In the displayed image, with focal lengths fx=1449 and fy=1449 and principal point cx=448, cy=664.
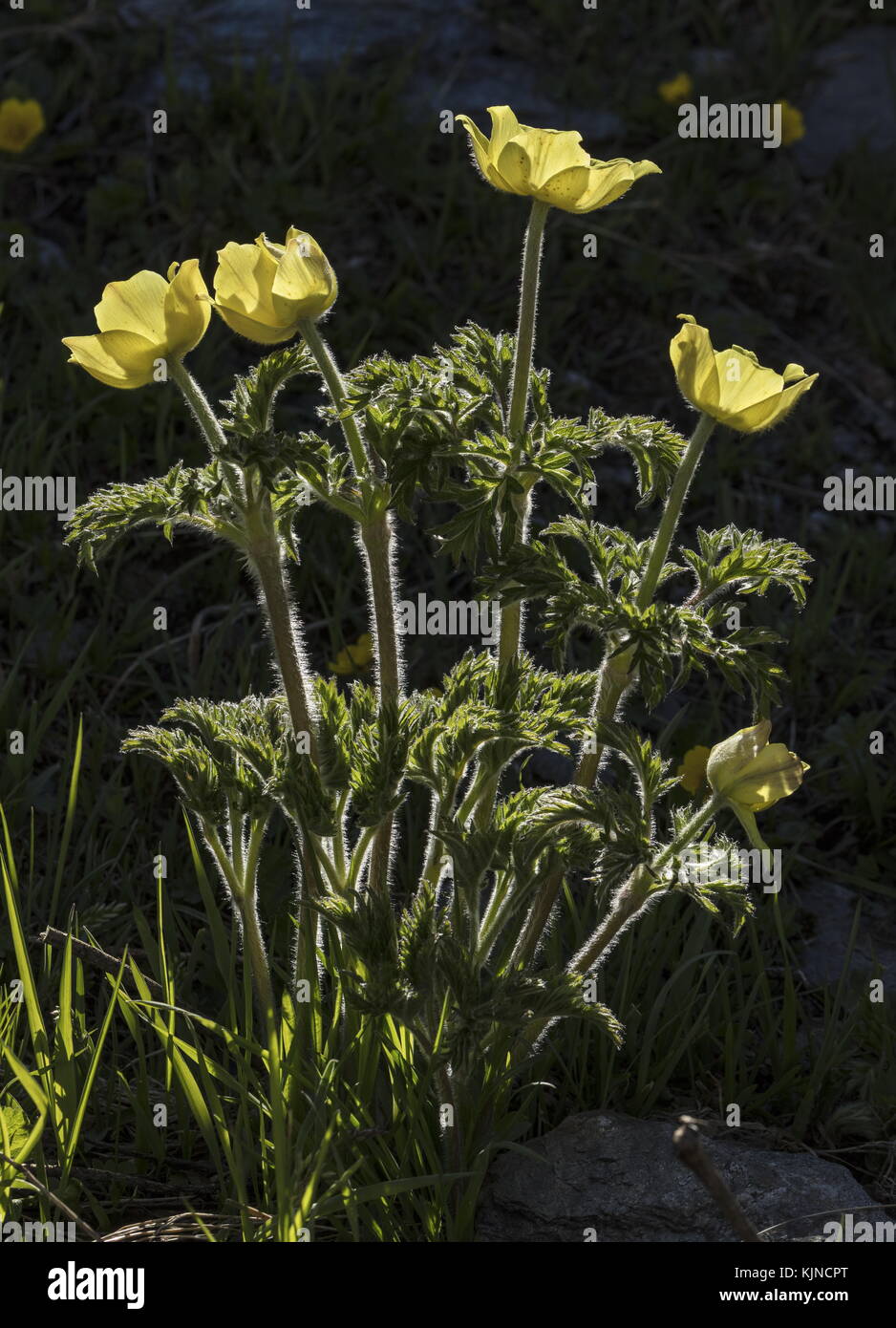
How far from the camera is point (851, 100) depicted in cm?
541

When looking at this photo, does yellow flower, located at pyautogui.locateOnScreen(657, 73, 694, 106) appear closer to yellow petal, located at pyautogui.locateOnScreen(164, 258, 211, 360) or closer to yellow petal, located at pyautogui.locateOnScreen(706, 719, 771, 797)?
yellow petal, located at pyautogui.locateOnScreen(164, 258, 211, 360)

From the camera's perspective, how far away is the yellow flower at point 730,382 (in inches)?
76.4

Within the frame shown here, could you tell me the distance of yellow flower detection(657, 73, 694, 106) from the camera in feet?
16.3

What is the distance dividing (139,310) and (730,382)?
0.83 meters

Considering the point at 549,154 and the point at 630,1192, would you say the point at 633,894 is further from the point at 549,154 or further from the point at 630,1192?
the point at 549,154

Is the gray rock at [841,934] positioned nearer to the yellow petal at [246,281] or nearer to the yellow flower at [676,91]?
the yellow petal at [246,281]

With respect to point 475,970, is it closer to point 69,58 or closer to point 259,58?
point 259,58

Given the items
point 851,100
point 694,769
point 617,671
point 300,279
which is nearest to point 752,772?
point 617,671

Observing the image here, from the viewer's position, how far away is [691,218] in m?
4.94

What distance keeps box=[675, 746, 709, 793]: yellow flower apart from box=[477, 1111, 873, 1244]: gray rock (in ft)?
2.50

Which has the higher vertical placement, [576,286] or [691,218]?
[691,218]

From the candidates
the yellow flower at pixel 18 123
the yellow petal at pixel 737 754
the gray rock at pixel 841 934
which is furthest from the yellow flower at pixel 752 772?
the yellow flower at pixel 18 123
